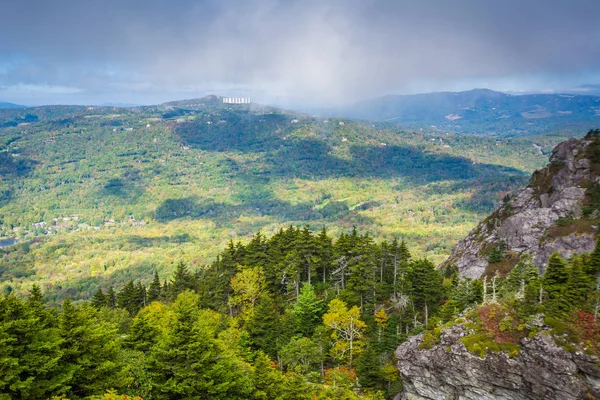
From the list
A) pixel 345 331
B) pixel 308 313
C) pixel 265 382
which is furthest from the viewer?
pixel 308 313

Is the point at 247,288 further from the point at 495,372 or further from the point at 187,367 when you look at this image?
the point at 495,372

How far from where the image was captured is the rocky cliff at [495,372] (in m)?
28.5

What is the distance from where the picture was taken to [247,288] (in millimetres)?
59031

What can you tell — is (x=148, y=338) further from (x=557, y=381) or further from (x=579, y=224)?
(x=579, y=224)

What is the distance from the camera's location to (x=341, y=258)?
5878cm

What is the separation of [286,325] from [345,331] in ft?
29.9

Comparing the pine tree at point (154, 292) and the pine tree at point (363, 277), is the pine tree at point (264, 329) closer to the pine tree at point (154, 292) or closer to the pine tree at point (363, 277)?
the pine tree at point (363, 277)

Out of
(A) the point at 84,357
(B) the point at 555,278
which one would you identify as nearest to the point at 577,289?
(B) the point at 555,278

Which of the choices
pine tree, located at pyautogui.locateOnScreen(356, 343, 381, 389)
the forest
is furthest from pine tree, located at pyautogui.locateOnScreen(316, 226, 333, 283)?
pine tree, located at pyautogui.locateOnScreen(356, 343, 381, 389)

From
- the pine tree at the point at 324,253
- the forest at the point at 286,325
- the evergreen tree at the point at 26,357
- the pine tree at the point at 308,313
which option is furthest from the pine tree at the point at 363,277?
the evergreen tree at the point at 26,357

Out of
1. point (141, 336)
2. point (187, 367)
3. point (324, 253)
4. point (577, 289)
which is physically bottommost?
point (324, 253)

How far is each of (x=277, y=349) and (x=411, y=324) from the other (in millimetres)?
16796

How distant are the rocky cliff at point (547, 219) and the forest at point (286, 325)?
13.2ft

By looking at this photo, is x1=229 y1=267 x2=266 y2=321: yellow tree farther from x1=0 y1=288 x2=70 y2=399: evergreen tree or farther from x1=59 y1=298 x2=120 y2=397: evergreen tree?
x1=0 y1=288 x2=70 y2=399: evergreen tree
